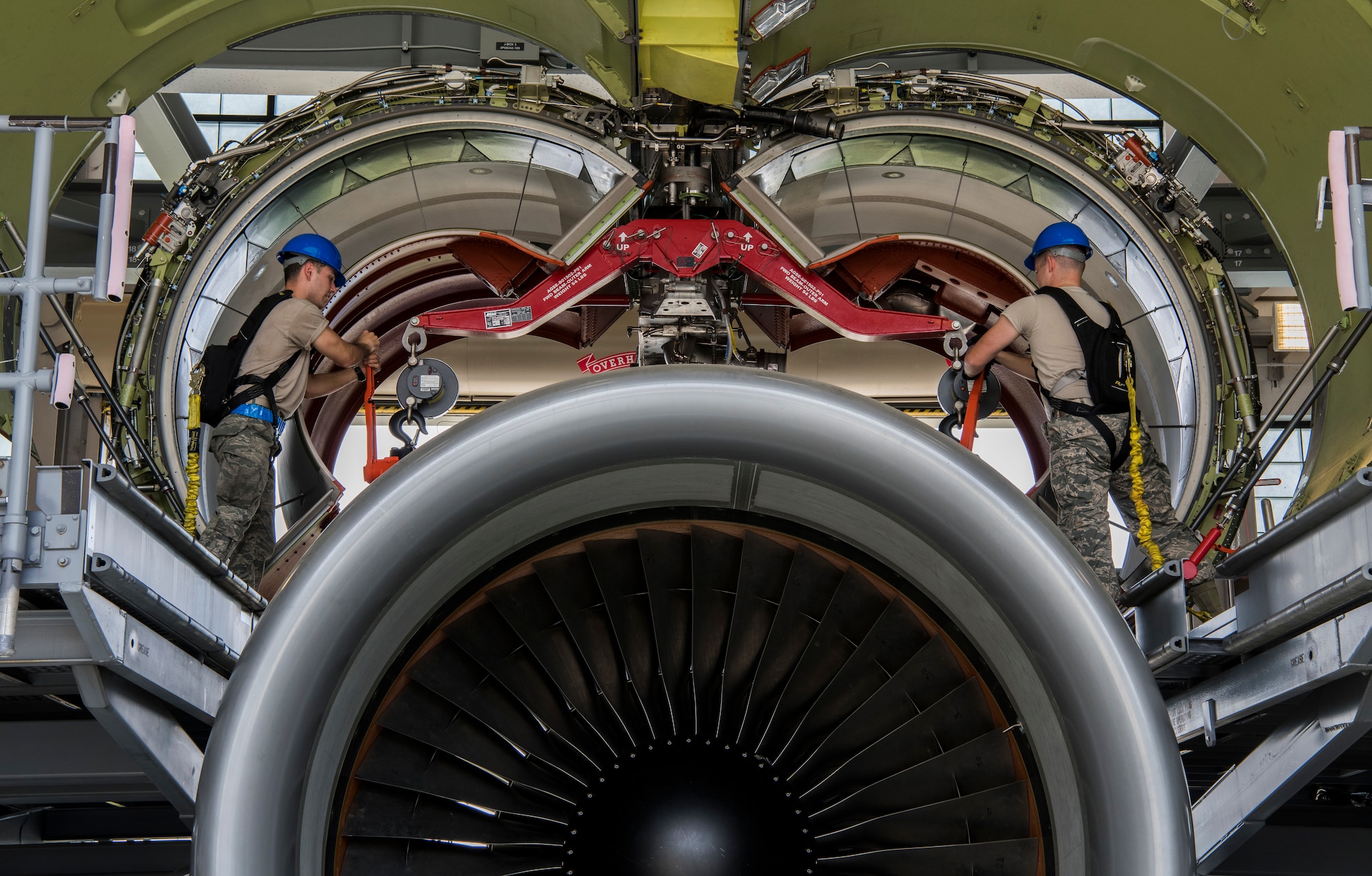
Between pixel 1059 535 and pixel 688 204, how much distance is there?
424 cm

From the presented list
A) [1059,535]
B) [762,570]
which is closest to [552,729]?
[762,570]

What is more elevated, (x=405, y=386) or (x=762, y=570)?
(x=405, y=386)

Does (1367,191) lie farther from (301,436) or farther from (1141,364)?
(301,436)

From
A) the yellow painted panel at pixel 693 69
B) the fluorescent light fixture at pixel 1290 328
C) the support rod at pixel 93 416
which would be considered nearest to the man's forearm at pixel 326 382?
the support rod at pixel 93 416

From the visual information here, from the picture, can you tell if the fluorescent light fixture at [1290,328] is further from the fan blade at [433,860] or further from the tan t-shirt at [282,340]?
the fan blade at [433,860]

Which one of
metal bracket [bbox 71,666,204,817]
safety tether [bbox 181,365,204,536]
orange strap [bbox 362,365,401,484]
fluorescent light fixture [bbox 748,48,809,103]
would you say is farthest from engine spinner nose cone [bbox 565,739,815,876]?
fluorescent light fixture [bbox 748,48,809,103]

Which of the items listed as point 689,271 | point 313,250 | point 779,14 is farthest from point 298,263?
point 779,14

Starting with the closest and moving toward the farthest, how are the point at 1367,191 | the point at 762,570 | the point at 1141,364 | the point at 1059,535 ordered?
1. the point at 1059,535
2. the point at 1367,191
3. the point at 762,570
4. the point at 1141,364

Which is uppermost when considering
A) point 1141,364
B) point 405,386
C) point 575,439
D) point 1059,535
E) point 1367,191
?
point 1141,364

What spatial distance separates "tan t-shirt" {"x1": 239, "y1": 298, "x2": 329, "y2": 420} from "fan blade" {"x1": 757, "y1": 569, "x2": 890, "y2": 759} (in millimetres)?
2674

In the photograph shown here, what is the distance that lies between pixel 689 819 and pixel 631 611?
538 millimetres

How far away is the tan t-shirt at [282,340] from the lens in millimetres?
4801

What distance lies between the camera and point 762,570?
9.73 ft

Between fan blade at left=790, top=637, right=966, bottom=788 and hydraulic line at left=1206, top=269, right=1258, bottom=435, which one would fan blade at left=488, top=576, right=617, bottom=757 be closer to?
fan blade at left=790, top=637, right=966, bottom=788
